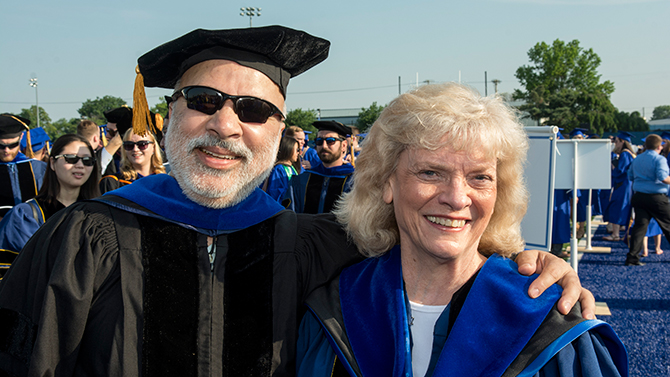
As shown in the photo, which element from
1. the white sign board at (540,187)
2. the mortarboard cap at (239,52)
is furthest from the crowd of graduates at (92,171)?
the white sign board at (540,187)

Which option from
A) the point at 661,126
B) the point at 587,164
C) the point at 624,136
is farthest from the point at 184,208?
the point at 661,126

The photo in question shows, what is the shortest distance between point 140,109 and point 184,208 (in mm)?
733

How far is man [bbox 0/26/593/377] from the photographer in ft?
A: 5.16

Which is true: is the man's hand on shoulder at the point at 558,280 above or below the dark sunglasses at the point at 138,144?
below

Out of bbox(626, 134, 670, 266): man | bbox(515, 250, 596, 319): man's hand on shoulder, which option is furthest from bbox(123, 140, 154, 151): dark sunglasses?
bbox(626, 134, 670, 266): man

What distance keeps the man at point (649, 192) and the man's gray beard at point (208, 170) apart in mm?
7280

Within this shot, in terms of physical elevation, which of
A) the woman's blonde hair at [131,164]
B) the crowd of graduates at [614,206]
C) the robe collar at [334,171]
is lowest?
the crowd of graduates at [614,206]

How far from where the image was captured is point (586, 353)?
1437mm

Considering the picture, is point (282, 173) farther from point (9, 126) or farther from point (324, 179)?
point (9, 126)

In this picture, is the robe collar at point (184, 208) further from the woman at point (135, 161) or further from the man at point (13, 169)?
the man at point (13, 169)

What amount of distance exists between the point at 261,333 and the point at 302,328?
0.18 metres

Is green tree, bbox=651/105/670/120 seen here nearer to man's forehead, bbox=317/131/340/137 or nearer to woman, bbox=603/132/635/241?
woman, bbox=603/132/635/241

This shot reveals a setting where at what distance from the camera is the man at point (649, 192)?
7172mm

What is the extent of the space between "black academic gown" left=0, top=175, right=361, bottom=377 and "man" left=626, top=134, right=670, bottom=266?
7.26 meters
